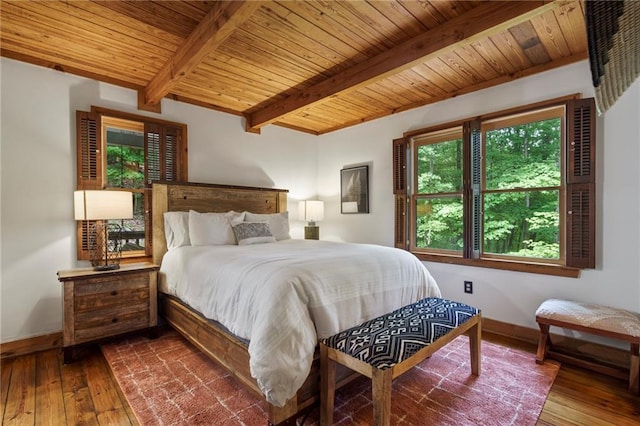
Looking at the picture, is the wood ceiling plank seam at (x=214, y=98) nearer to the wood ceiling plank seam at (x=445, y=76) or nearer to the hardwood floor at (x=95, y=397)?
the wood ceiling plank seam at (x=445, y=76)

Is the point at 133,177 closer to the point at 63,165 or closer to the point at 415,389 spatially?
the point at 63,165

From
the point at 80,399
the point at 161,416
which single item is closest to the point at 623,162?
the point at 161,416

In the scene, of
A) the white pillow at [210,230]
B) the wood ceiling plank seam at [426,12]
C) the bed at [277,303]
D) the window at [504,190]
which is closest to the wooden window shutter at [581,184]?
the window at [504,190]

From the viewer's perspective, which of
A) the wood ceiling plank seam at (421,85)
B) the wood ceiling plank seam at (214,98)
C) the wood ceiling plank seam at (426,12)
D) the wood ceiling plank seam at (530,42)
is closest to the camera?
the wood ceiling plank seam at (426,12)

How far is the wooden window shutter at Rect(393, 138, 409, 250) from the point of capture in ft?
12.0

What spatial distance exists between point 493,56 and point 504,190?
1.24 m

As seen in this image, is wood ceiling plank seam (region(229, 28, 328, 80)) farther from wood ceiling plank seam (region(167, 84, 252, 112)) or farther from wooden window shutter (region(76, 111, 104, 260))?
wooden window shutter (region(76, 111, 104, 260))

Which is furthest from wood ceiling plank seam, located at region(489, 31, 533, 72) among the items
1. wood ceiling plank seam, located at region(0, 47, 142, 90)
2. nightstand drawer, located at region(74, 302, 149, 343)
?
nightstand drawer, located at region(74, 302, 149, 343)

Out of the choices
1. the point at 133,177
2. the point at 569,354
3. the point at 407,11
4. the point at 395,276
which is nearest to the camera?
the point at 407,11

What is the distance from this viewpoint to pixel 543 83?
8.89ft

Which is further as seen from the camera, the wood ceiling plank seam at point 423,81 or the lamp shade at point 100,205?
the wood ceiling plank seam at point 423,81

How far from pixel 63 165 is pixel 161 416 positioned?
236 cm

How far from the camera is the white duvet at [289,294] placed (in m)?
1.51

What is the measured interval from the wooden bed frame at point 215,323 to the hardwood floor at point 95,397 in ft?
1.85
